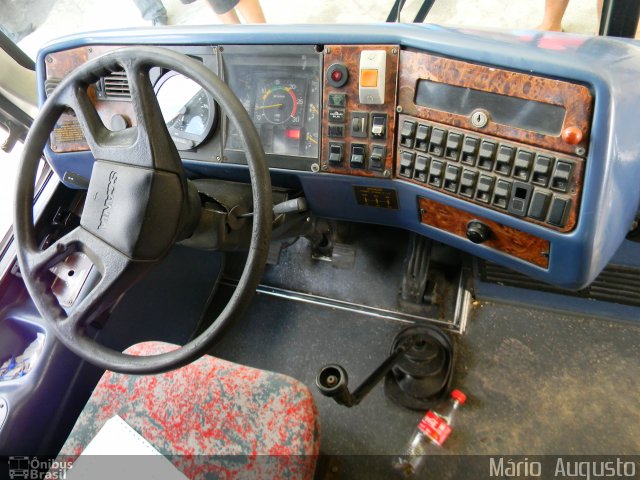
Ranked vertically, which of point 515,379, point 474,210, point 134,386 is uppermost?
point 474,210

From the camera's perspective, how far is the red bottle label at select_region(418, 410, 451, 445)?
1.43m

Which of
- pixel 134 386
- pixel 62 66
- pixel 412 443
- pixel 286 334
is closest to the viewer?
pixel 134 386

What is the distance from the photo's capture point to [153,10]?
2.89 m

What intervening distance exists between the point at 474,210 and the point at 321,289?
2.89 ft

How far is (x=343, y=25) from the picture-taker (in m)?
1.07

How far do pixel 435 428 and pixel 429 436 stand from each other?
0.10 feet

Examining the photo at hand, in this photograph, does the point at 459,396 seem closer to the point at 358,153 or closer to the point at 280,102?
the point at 358,153

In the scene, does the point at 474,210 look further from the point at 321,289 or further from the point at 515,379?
the point at 321,289

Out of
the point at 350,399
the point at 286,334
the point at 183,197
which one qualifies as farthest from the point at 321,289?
the point at 183,197

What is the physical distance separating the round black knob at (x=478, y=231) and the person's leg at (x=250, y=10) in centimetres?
194

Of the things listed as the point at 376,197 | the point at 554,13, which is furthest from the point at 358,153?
the point at 554,13

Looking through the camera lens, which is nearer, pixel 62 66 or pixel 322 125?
pixel 322 125

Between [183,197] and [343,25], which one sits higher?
[343,25]

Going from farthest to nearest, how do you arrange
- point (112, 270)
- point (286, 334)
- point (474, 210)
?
point (286, 334) < point (474, 210) < point (112, 270)
